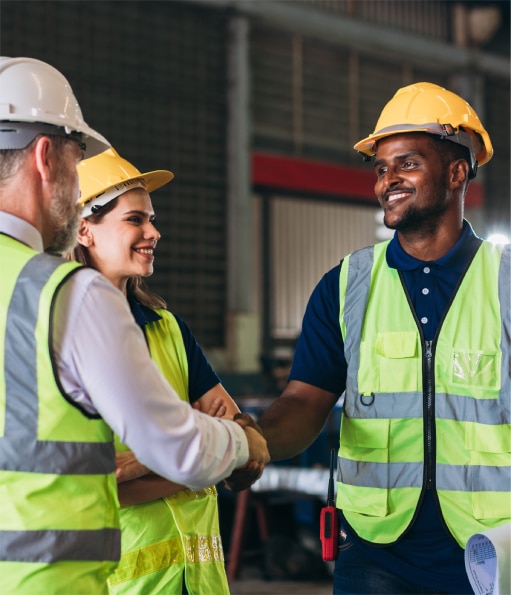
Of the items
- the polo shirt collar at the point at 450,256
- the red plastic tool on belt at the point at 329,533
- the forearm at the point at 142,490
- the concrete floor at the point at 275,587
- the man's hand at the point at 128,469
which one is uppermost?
the polo shirt collar at the point at 450,256

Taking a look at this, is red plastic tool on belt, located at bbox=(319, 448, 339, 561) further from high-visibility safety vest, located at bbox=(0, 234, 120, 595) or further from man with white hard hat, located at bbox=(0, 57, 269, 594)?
high-visibility safety vest, located at bbox=(0, 234, 120, 595)

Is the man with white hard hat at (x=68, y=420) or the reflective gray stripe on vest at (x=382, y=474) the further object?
the reflective gray stripe on vest at (x=382, y=474)

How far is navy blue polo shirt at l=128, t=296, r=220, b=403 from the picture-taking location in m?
3.24

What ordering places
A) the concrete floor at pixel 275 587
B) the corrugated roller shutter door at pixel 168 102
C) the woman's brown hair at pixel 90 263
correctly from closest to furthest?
the woman's brown hair at pixel 90 263, the concrete floor at pixel 275 587, the corrugated roller shutter door at pixel 168 102

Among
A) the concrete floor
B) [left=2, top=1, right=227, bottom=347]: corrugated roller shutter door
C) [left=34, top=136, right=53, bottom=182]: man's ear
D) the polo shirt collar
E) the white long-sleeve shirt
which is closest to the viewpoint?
the white long-sleeve shirt

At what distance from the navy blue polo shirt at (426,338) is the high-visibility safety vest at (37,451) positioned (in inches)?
43.6

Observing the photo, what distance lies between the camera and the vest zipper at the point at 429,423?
2701mm

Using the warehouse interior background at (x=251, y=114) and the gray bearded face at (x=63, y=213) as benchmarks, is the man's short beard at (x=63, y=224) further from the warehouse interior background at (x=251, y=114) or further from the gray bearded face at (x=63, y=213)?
the warehouse interior background at (x=251, y=114)

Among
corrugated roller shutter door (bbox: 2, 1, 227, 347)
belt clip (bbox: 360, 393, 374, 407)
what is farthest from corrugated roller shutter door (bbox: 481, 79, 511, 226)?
belt clip (bbox: 360, 393, 374, 407)

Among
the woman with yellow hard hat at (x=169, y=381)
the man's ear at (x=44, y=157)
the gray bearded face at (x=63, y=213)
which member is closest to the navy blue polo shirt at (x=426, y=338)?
the woman with yellow hard hat at (x=169, y=381)

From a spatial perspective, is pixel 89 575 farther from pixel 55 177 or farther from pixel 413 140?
pixel 413 140

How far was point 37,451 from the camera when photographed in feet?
6.32

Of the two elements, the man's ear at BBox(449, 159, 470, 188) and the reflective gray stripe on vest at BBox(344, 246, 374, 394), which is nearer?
the reflective gray stripe on vest at BBox(344, 246, 374, 394)

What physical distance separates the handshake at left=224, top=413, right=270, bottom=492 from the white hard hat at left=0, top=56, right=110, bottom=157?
34.7 inches
